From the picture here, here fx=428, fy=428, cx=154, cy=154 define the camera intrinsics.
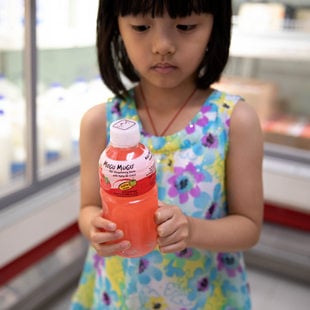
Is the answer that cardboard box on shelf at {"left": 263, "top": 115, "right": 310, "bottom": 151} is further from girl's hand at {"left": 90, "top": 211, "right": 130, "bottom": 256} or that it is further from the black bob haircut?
girl's hand at {"left": 90, "top": 211, "right": 130, "bottom": 256}

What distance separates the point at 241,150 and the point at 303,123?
6.20 ft

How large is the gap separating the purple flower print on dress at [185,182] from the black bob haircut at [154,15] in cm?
21

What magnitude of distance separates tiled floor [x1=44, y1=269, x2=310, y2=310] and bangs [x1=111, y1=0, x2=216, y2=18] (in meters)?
1.50

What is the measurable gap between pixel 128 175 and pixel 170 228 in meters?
0.13

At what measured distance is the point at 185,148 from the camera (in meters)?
0.91

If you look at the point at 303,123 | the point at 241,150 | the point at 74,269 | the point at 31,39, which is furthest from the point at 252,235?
the point at 303,123

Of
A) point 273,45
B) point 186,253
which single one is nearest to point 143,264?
point 186,253

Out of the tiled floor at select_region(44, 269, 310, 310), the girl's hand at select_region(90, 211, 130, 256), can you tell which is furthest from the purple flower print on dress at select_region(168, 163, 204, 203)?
the tiled floor at select_region(44, 269, 310, 310)

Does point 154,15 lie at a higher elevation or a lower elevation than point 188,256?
higher

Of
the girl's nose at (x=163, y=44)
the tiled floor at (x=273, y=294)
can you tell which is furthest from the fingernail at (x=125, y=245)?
the tiled floor at (x=273, y=294)

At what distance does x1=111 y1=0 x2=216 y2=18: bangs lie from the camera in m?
0.76

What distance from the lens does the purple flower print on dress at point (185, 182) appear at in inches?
35.5

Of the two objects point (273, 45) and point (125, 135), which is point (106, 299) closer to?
point (125, 135)

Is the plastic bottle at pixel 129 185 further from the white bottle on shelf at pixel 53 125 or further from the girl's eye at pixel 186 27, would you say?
the white bottle on shelf at pixel 53 125
